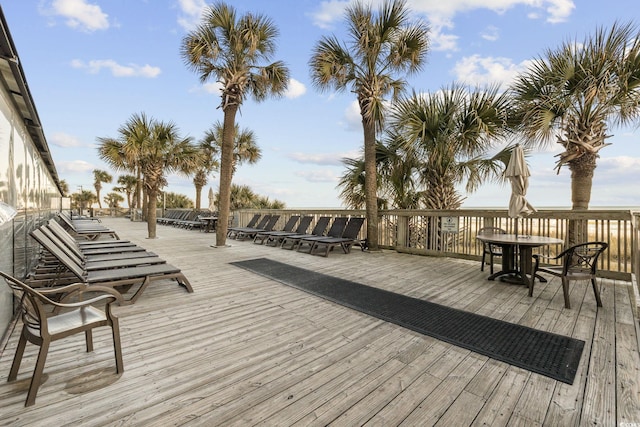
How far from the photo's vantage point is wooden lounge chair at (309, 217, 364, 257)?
7.30 meters

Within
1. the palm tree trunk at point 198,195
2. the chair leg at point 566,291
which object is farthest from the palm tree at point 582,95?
the palm tree trunk at point 198,195

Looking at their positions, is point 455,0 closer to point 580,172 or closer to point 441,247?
point 580,172

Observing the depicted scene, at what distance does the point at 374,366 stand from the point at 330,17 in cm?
1092

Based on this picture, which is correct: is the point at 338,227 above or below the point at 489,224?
below

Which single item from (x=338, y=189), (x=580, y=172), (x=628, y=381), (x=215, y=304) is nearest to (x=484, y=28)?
(x=580, y=172)

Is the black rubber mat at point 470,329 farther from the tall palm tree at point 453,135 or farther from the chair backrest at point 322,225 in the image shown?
the tall palm tree at point 453,135

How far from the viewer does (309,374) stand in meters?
2.06

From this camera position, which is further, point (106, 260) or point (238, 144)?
point (238, 144)

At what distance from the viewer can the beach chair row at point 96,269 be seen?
321 cm

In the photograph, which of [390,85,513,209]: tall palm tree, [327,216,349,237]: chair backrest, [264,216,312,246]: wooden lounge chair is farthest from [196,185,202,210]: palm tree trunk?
[390,85,513,209]: tall palm tree

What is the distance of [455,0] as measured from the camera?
25.1 feet

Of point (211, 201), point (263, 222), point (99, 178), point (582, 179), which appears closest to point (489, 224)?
point (582, 179)

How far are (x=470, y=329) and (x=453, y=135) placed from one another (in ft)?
18.2

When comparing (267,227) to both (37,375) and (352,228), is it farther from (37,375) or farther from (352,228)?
(37,375)
